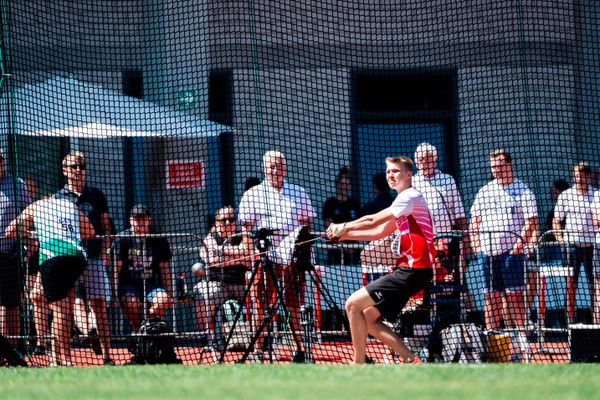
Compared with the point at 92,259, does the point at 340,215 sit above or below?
above

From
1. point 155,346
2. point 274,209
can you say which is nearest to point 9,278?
point 155,346

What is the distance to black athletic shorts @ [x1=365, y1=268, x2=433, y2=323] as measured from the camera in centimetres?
1001

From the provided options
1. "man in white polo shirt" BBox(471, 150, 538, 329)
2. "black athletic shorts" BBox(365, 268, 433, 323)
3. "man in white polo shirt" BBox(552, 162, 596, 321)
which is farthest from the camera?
"man in white polo shirt" BBox(552, 162, 596, 321)

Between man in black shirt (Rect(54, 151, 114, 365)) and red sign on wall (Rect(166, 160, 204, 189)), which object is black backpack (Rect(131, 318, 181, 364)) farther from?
red sign on wall (Rect(166, 160, 204, 189))

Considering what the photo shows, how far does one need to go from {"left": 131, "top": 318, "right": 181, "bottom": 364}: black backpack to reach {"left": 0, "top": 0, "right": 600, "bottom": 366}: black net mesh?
0.01 meters

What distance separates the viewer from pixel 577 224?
42.6 ft

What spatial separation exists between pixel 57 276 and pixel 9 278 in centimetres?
82

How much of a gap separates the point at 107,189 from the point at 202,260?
9.74ft

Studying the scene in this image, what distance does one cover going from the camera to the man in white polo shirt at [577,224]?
12.9 metres

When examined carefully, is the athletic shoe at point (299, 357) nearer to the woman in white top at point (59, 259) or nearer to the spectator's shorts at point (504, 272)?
the woman in white top at point (59, 259)

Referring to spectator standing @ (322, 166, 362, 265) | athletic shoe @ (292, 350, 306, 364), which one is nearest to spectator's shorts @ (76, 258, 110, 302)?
athletic shoe @ (292, 350, 306, 364)

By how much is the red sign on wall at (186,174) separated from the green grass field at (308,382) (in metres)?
5.01

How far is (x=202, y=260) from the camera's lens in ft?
43.7

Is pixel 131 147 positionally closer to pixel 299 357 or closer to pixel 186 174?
pixel 186 174
